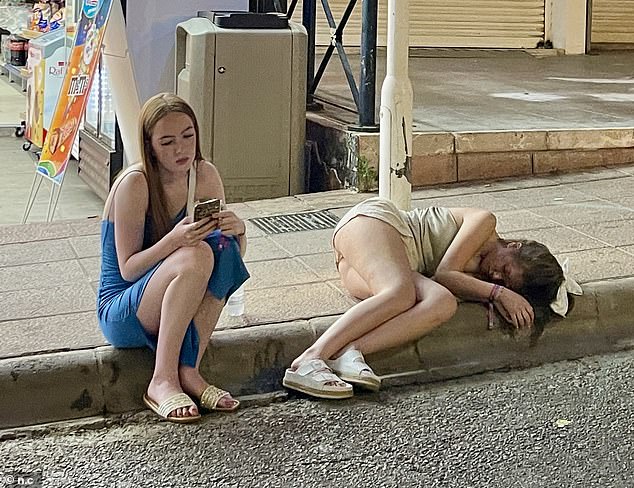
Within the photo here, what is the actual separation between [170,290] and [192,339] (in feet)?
0.66

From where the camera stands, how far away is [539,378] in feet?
11.9

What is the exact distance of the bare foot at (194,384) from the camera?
324cm

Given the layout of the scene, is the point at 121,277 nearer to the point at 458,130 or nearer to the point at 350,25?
the point at 458,130

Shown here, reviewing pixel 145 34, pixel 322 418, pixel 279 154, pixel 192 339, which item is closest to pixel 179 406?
pixel 192 339

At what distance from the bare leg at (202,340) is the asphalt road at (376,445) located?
0.10 meters

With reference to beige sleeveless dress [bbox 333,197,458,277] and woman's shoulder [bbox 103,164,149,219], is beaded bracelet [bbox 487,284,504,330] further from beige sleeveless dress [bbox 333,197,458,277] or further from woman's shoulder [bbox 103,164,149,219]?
woman's shoulder [bbox 103,164,149,219]

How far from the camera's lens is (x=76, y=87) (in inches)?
206

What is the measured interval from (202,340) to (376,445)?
0.68m

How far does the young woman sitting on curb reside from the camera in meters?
3.44

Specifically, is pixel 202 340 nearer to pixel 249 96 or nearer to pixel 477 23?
pixel 249 96

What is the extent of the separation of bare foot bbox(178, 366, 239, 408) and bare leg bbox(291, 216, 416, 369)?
28 cm

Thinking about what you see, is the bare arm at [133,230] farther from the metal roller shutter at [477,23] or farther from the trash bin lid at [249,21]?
the metal roller shutter at [477,23]

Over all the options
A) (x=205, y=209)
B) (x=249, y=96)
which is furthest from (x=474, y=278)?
(x=249, y=96)

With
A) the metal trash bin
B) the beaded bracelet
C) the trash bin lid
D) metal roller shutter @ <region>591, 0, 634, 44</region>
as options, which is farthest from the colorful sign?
metal roller shutter @ <region>591, 0, 634, 44</region>
